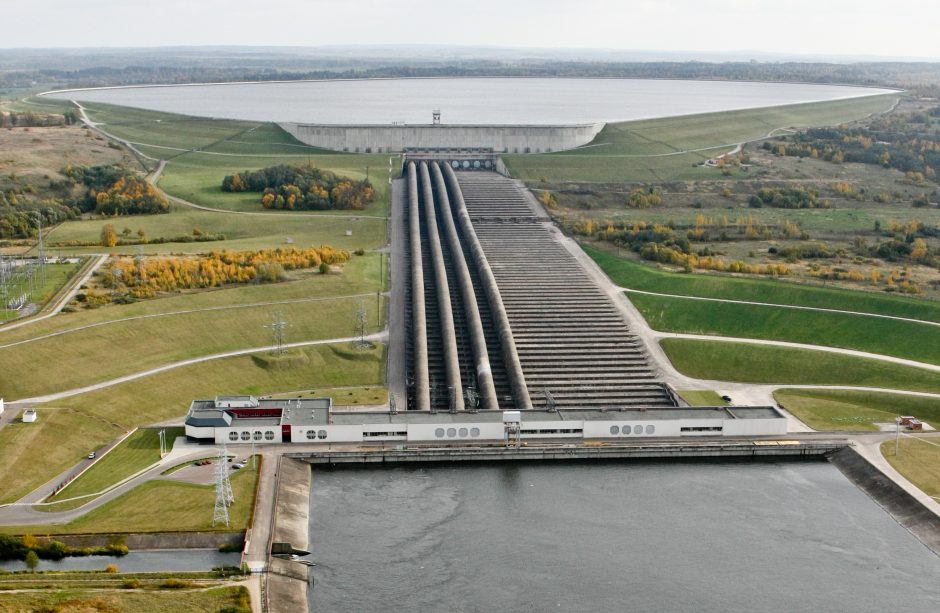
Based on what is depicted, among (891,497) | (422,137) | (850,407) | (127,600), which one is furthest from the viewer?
(422,137)

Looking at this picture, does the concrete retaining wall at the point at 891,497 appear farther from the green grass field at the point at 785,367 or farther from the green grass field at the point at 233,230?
the green grass field at the point at 233,230

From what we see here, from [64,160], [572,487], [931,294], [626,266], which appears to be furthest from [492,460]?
→ [64,160]

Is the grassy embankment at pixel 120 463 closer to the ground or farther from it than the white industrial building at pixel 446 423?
closer to the ground

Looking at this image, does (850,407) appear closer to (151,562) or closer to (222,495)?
(222,495)

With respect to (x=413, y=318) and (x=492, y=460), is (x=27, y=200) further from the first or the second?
(x=492, y=460)

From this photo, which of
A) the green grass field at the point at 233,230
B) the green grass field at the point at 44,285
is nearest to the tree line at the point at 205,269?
the green grass field at the point at 44,285

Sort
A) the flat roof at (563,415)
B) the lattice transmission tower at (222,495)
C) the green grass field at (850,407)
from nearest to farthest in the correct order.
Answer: the lattice transmission tower at (222,495), the flat roof at (563,415), the green grass field at (850,407)

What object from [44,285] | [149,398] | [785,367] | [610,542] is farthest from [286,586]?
[44,285]
